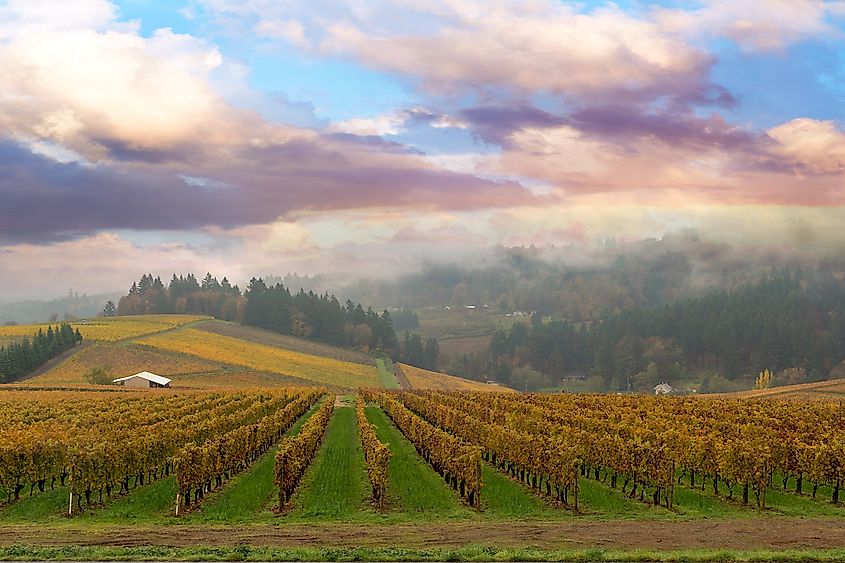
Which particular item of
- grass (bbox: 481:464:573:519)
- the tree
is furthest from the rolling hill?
grass (bbox: 481:464:573:519)

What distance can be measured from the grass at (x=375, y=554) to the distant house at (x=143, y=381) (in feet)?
357

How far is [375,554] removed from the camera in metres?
25.2

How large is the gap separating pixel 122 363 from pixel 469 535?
5239 inches

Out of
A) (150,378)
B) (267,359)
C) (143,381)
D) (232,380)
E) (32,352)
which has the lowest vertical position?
(232,380)

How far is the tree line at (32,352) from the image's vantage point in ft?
471

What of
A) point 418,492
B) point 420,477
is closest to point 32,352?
point 420,477

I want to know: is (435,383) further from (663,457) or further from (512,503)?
(663,457)

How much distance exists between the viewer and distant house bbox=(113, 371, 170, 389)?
129 metres

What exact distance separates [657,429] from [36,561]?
→ 4445 cm

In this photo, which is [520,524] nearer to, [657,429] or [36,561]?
[36,561]

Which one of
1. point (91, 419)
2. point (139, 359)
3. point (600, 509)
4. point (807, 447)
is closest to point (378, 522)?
point (600, 509)

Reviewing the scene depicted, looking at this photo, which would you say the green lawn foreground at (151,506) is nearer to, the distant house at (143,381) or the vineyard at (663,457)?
the vineyard at (663,457)

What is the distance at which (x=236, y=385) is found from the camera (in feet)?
449

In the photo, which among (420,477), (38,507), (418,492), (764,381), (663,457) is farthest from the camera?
(764,381)
